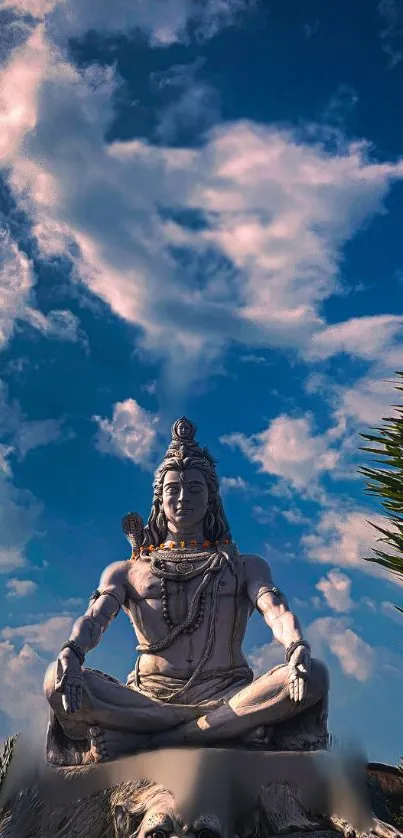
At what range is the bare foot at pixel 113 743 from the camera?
6.67m

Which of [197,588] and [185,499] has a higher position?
[185,499]

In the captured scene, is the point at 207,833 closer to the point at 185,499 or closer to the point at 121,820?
the point at 121,820

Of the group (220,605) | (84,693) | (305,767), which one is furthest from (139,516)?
(305,767)

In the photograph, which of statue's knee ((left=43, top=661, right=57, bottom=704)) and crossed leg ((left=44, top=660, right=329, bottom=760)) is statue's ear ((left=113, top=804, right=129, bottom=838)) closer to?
crossed leg ((left=44, top=660, right=329, bottom=760))

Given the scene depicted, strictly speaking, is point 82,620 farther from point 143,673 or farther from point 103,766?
point 103,766

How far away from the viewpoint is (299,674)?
661 centimetres

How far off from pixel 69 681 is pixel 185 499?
2.32m

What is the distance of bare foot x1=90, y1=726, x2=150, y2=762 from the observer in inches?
263

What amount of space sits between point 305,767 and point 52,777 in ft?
6.27

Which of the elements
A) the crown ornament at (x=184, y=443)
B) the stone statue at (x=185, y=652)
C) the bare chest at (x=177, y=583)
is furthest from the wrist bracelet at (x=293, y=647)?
the crown ornament at (x=184, y=443)

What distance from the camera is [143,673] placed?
7.75m

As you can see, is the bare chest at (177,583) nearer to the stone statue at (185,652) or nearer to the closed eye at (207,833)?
the stone statue at (185,652)

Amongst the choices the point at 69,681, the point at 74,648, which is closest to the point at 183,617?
the point at 74,648

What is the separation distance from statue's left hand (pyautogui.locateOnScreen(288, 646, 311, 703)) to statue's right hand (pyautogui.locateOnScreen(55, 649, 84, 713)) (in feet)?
5.28
